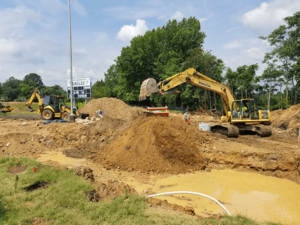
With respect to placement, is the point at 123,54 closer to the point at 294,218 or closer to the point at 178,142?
the point at 178,142

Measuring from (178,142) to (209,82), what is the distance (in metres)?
6.60

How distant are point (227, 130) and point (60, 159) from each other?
368 inches

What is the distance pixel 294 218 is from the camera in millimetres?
4812

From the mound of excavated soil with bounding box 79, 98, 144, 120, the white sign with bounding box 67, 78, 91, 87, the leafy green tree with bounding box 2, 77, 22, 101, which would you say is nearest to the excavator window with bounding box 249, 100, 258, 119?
the mound of excavated soil with bounding box 79, 98, 144, 120

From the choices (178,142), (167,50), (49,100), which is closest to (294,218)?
(178,142)

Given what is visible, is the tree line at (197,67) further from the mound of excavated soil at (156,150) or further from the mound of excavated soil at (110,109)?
the mound of excavated soil at (156,150)

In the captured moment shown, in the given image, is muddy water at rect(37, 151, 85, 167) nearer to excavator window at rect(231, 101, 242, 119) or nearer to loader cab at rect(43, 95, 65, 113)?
excavator window at rect(231, 101, 242, 119)

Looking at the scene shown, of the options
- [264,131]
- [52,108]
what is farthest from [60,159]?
[264,131]

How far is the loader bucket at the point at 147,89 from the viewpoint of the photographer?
34.3 ft

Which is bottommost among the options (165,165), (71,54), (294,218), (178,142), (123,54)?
(294,218)

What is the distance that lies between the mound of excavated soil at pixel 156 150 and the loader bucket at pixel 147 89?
1.45 metres

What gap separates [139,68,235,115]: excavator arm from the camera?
35.0 ft

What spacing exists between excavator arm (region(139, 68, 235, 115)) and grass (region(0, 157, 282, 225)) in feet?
21.7

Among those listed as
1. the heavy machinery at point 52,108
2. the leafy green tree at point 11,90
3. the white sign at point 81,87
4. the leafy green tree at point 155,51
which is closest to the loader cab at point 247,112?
the heavy machinery at point 52,108
